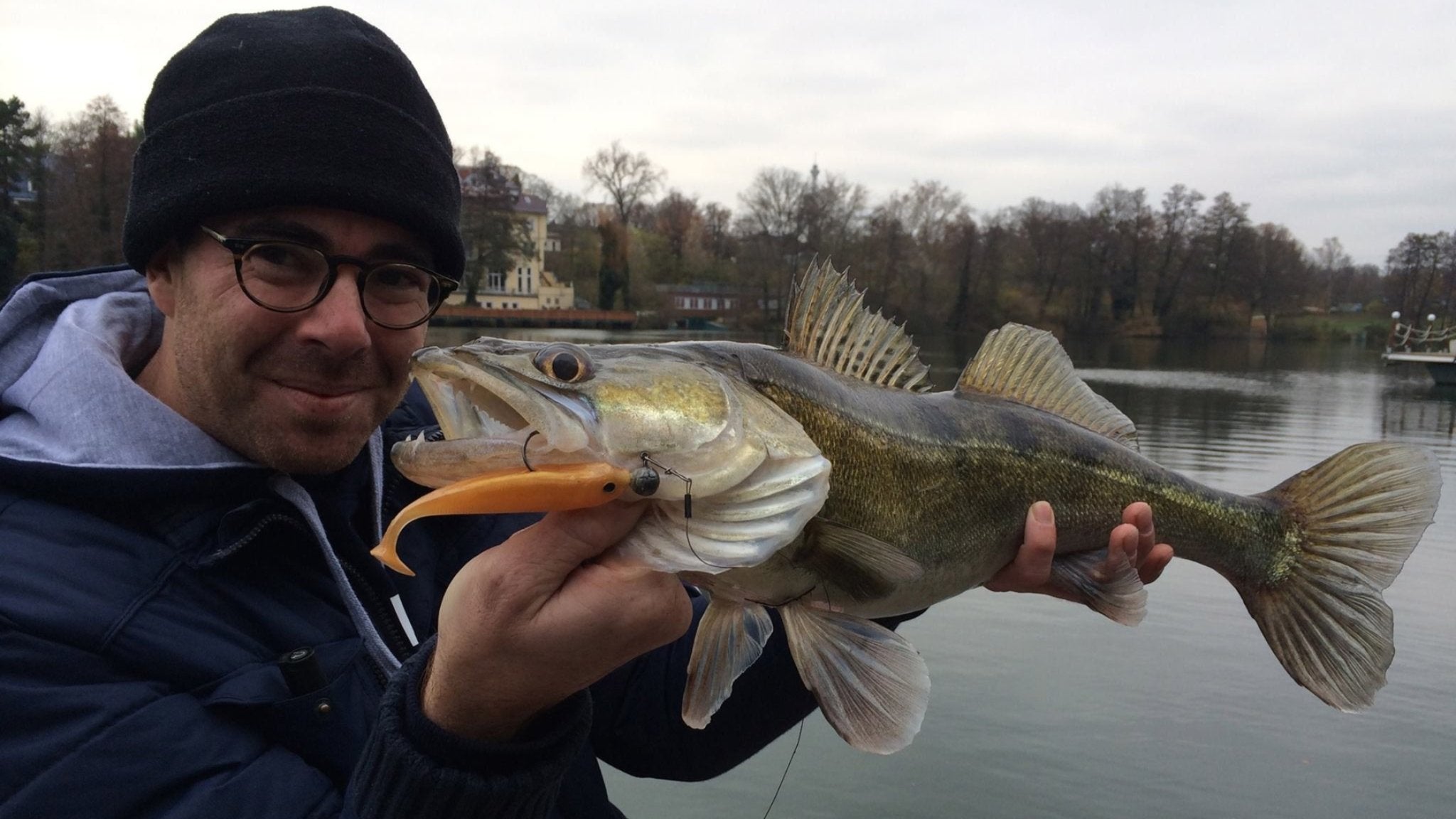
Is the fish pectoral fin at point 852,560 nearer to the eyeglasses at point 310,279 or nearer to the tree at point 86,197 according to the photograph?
the eyeglasses at point 310,279

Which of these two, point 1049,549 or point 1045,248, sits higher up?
point 1045,248

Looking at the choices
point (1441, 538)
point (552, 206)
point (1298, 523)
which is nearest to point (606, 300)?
point (552, 206)

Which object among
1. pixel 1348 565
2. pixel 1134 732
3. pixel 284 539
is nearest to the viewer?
pixel 284 539

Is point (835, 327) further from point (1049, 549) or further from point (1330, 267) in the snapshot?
point (1330, 267)

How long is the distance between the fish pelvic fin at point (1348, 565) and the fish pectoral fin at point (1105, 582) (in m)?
0.62

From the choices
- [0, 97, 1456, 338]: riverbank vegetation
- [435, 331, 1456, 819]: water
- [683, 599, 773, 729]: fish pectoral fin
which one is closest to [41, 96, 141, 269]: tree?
[0, 97, 1456, 338]: riverbank vegetation

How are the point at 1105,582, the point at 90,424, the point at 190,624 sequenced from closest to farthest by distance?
the point at 190,624, the point at 90,424, the point at 1105,582

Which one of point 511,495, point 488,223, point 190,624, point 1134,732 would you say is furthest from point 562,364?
point 488,223

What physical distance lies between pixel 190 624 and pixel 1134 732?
6750mm

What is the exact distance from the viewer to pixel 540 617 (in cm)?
157

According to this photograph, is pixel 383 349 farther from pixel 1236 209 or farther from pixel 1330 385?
pixel 1236 209

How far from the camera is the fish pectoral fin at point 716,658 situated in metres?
2.14

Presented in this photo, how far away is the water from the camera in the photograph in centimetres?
595

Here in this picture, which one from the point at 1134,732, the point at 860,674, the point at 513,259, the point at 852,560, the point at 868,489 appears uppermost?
the point at 513,259
